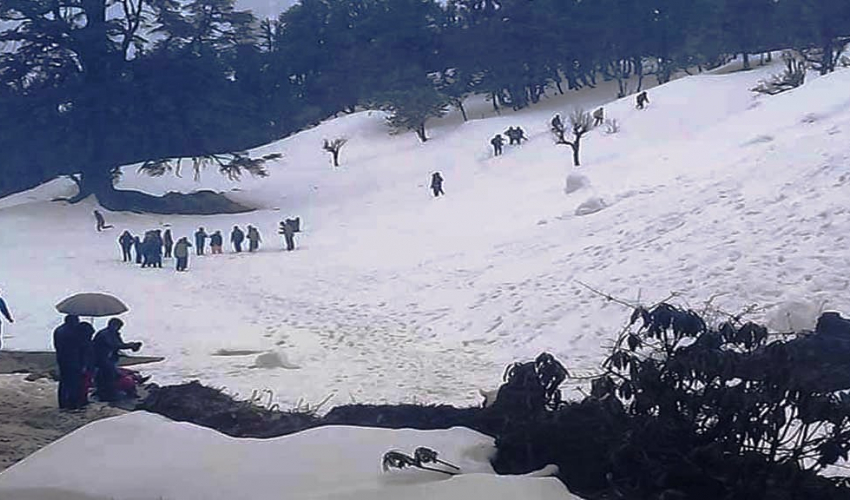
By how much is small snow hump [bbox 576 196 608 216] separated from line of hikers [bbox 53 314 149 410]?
1286 cm

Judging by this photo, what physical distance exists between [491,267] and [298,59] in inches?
1867

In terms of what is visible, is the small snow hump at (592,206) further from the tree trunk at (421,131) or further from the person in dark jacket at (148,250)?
the tree trunk at (421,131)

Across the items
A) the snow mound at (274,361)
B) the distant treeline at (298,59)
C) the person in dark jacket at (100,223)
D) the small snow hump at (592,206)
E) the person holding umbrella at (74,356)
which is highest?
the distant treeline at (298,59)

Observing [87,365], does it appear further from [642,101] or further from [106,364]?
[642,101]

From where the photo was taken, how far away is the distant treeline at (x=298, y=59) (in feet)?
136

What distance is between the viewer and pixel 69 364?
10.9m

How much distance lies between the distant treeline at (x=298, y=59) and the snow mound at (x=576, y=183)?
18.5 meters

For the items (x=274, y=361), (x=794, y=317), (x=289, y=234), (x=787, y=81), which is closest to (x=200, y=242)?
(x=289, y=234)

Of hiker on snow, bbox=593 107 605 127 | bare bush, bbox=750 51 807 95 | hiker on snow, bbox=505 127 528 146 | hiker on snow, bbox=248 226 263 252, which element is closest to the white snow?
hiker on snow, bbox=248 226 263 252

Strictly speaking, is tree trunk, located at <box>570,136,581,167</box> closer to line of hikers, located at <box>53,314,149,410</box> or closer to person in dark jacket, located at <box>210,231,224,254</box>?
person in dark jacket, located at <box>210,231,224,254</box>

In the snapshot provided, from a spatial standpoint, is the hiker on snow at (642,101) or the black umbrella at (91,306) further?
the hiker on snow at (642,101)

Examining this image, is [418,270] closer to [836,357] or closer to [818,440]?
[836,357]

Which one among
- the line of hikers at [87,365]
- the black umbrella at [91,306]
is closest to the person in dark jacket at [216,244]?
the black umbrella at [91,306]

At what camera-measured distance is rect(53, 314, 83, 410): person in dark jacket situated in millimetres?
10820
